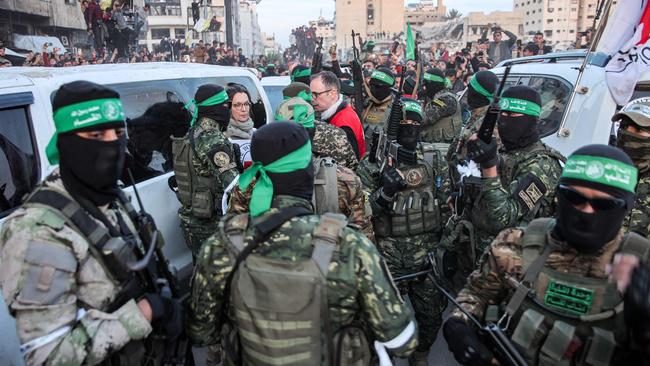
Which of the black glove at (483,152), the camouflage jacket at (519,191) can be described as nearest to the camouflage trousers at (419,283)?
the camouflage jacket at (519,191)

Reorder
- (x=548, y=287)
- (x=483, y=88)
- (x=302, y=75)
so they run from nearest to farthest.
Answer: (x=548, y=287)
(x=483, y=88)
(x=302, y=75)

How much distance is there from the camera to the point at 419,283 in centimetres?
339

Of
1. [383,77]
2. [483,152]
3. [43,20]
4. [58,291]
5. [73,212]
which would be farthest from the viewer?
[43,20]

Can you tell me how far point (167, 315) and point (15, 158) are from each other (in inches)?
59.9

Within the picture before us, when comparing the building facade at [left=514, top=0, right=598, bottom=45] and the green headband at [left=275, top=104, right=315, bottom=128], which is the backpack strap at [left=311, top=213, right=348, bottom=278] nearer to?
the green headband at [left=275, top=104, right=315, bottom=128]

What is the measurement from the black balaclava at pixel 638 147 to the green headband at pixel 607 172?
53.9 inches

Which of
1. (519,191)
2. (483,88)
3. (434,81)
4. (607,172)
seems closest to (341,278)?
(607,172)

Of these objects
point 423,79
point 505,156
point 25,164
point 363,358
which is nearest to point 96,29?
point 423,79

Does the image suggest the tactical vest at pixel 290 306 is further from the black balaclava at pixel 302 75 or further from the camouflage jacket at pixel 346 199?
the black balaclava at pixel 302 75

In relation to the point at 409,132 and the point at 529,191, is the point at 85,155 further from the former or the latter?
the point at 529,191

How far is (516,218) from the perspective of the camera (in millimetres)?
2674

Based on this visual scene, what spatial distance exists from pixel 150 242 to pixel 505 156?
2.30 metres

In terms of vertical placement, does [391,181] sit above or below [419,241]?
above

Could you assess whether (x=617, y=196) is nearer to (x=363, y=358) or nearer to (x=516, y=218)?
(x=516, y=218)
